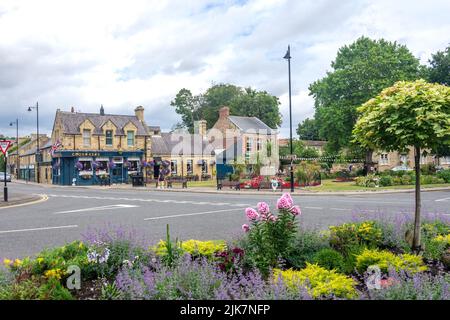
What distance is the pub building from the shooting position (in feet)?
173

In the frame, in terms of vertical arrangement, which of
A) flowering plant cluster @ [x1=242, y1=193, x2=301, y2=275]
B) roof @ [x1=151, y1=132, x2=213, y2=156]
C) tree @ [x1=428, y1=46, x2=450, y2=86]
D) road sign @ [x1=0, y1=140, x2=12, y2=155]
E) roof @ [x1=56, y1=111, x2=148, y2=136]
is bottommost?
flowering plant cluster @ [x1=242, y1=193, x2=301, y2=275]

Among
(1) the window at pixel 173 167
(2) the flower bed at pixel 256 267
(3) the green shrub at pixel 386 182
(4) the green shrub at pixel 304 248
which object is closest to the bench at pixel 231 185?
(3) the green shrub at pixel 386 182

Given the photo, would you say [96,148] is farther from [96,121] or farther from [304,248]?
[304,248]

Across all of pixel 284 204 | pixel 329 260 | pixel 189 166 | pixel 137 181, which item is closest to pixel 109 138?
pixel 137 181

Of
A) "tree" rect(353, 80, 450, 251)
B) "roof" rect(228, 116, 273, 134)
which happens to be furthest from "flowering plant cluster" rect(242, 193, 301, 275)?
"roof" rect(228, 116, 273, 134)

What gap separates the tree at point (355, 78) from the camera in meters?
48.0

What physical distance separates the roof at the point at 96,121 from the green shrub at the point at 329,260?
5051cm

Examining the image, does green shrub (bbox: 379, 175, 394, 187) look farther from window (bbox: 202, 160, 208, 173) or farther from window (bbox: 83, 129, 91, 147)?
window (bbox: 83, 129, 91, 147)

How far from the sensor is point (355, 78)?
4912cm

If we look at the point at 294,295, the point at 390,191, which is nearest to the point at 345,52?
the point at 390,191

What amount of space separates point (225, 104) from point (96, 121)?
40451 mm

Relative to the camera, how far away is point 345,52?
5325 centimetres

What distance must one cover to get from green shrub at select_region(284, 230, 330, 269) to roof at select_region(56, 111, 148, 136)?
49.6m
